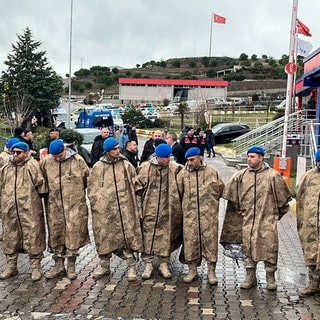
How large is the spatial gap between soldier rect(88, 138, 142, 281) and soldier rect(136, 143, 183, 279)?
13 cm

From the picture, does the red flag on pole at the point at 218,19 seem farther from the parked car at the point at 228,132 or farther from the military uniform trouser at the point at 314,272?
the military uniform trouser at the point at 314,272

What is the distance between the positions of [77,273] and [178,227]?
143 cm

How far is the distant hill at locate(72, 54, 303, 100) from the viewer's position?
77625 mm

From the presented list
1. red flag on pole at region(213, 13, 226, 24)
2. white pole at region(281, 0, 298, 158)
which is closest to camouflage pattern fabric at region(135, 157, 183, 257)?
white pole at region(281, 0, 298, 158)

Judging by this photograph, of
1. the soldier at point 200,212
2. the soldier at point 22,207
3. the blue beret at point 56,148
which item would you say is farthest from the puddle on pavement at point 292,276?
the blue beret at point 56,148

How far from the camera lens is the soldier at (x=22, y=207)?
6289mm

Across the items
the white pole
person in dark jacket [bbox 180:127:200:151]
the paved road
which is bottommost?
the paved road

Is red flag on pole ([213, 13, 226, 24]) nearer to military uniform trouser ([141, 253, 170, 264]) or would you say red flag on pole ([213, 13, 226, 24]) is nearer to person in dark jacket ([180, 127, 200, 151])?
person in dark jacket ([180, 127, 200, 151])

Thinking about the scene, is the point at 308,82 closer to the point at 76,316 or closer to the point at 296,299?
the point at 296,299

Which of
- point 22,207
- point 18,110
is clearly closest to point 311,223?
point 22,207

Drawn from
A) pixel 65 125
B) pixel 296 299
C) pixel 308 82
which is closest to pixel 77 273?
pixel 296 299

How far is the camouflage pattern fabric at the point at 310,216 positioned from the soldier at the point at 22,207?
3.01 m

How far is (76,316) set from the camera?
526cm

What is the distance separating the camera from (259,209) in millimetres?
5945
